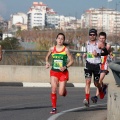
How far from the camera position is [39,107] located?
1342cm

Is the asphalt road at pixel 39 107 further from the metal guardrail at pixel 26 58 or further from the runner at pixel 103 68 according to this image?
the metal guardrail at pixel 26 58

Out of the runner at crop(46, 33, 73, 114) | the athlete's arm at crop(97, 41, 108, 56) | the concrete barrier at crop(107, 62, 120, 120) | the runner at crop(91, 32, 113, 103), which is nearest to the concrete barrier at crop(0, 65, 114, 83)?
the runner at crop(91, 32, 113, 103)

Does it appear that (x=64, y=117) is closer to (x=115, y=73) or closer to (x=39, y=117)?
(x=39, y=117)

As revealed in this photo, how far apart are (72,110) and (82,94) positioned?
16.2 ft

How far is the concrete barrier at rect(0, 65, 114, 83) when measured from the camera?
22766 mm

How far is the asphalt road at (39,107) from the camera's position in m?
11.6

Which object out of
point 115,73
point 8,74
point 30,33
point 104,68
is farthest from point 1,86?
point 30,33

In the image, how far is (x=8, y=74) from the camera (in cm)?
2275

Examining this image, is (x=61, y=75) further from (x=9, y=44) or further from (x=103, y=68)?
(x=9, y=44)

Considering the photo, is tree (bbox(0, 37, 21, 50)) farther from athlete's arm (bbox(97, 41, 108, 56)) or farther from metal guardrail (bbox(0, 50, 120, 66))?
athlete's arm (bbox(97, 41, 108, 56))

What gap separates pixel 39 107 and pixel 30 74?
958cm

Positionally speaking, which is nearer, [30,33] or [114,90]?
[114,90]

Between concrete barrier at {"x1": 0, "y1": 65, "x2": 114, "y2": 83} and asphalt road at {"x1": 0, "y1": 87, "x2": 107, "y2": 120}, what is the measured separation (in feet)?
17.9

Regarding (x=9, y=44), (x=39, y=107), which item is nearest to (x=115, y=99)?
(x=39, y=107)
